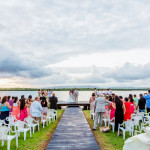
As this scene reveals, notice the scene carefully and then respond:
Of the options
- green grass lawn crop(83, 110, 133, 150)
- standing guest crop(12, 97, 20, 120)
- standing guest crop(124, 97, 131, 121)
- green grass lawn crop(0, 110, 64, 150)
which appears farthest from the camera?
standing guest crop(12, 97, 20, 120)

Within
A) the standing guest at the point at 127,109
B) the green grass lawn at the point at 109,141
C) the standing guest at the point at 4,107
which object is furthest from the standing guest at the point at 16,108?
the standing guest at the point at 127,109

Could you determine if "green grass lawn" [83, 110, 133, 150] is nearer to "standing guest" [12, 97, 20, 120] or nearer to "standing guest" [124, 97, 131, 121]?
"standing guest" [124, 97, 131, 121]

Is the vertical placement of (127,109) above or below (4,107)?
below

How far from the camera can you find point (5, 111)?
33.4ft

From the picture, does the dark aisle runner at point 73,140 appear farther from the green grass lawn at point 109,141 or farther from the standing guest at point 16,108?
the standing guest at point 16,108

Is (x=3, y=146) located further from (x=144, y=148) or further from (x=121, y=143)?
(x=144, y=148)

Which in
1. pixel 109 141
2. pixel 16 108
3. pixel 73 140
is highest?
pixel 16 108

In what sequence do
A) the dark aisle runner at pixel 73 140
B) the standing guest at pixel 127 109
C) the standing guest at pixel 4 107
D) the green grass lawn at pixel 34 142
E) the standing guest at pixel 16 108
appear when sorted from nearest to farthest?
the dark aisle runner at pixel 73 140, the green grass lawn at pixel 34 142, the standing guest at pixel 127 109, the standing guest at pixel 4 107, the standing guest at pixel 16 108

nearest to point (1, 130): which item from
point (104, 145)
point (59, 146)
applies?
point (59, 146)

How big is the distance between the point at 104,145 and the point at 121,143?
72 cm

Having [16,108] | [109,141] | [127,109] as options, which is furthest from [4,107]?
[127,109]

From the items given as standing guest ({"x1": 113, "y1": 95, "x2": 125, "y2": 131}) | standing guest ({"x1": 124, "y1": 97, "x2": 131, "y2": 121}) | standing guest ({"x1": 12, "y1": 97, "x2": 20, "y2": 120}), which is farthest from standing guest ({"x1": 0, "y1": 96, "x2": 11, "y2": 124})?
standing guest ({"x1": 124, "y1": 97, "x2": 131, "y2": 121})

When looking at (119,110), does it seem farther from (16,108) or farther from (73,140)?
(16,108)

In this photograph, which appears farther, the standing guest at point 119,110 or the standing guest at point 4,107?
the standing guest at point 4,107
